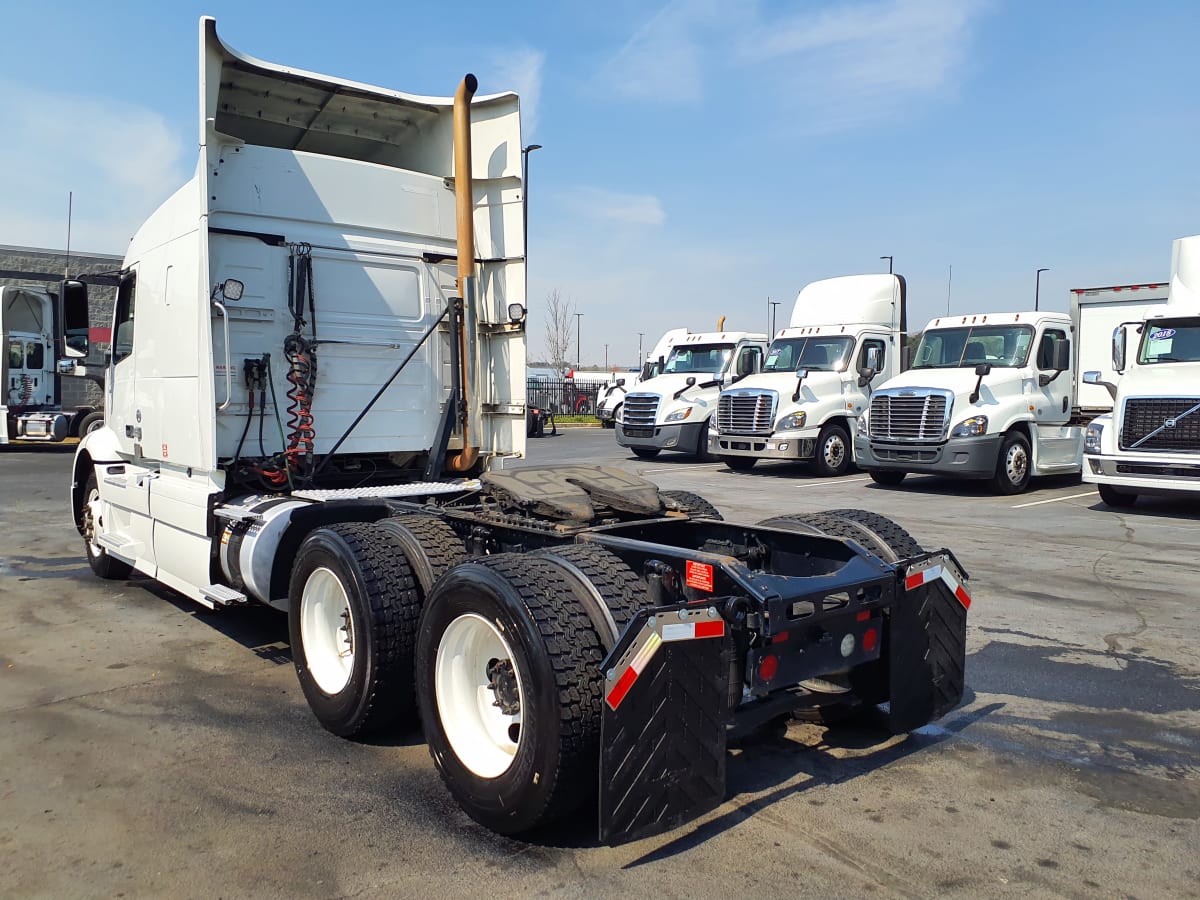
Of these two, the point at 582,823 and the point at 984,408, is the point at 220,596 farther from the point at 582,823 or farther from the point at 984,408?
the point at 984,408

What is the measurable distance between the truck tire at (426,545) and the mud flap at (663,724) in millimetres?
1492

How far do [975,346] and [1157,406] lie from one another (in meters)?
3.70

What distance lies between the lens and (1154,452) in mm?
12219

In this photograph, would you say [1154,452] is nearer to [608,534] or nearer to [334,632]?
[608,534]

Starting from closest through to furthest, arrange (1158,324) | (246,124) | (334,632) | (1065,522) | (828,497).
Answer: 1. (334,632)
2. (246,124)
3. (1065,522)
4. (1158,324)
5. (828,497)

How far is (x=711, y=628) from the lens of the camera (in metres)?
3.34

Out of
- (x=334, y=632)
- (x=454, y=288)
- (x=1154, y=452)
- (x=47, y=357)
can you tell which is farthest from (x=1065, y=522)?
(x=47, y=357)

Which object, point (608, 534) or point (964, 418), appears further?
point (964, 418)

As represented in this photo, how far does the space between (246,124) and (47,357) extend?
19340mm

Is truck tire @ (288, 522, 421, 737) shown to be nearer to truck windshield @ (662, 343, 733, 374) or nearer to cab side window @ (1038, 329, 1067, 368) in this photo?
cab side window @ (1038, 329, 1067, 368)

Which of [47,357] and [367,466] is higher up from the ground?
[47,357]

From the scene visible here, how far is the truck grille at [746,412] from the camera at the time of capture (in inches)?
695

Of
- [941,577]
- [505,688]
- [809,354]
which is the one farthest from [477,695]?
[809,354]

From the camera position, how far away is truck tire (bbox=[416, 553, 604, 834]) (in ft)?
10.8
